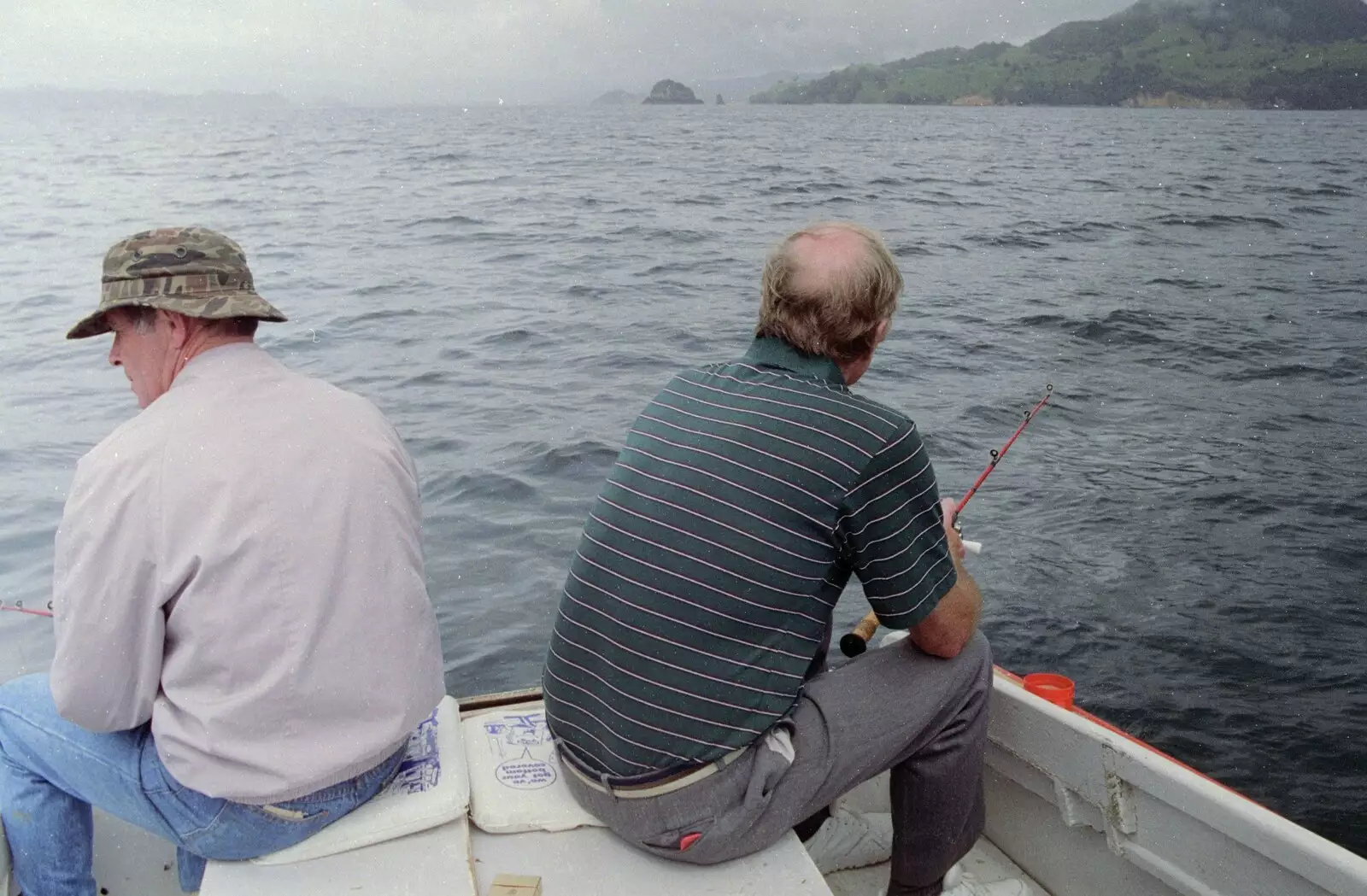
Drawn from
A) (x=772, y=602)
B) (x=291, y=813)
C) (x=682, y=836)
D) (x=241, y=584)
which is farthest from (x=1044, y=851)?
(x=241, y=584)

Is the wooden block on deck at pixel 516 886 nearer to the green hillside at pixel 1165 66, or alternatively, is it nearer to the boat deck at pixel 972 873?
the boat deck at pixel 972 873

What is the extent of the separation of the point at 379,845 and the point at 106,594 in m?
0.75

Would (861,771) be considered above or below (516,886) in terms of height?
above

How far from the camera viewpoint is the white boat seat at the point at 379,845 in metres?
2.23

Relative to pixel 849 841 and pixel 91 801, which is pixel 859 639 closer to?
pixel 849 841

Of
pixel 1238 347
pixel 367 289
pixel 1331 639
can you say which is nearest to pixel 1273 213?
pixel 1238 347

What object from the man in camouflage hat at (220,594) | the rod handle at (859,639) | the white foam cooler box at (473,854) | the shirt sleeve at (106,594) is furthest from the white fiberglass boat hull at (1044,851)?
the shirt sleeve at (106,594)

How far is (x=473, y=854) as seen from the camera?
2.39 m

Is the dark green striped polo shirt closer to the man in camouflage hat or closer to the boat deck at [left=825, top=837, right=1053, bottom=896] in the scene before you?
the man in camouflage hat

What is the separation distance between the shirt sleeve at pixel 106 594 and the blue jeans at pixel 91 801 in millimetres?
187

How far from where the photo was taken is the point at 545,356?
401 inches

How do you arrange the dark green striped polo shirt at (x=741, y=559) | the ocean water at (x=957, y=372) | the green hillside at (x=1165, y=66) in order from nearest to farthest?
the dark green striped polo shirt at (x=741, y=559)
the ocean water at (x=957, y=372)
the green hillside at (x=1165, y=66)

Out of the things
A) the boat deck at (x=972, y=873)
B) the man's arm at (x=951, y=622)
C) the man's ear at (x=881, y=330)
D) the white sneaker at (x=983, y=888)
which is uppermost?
the man's ear at (x=881, y=330)

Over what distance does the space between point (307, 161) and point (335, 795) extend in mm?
30381
